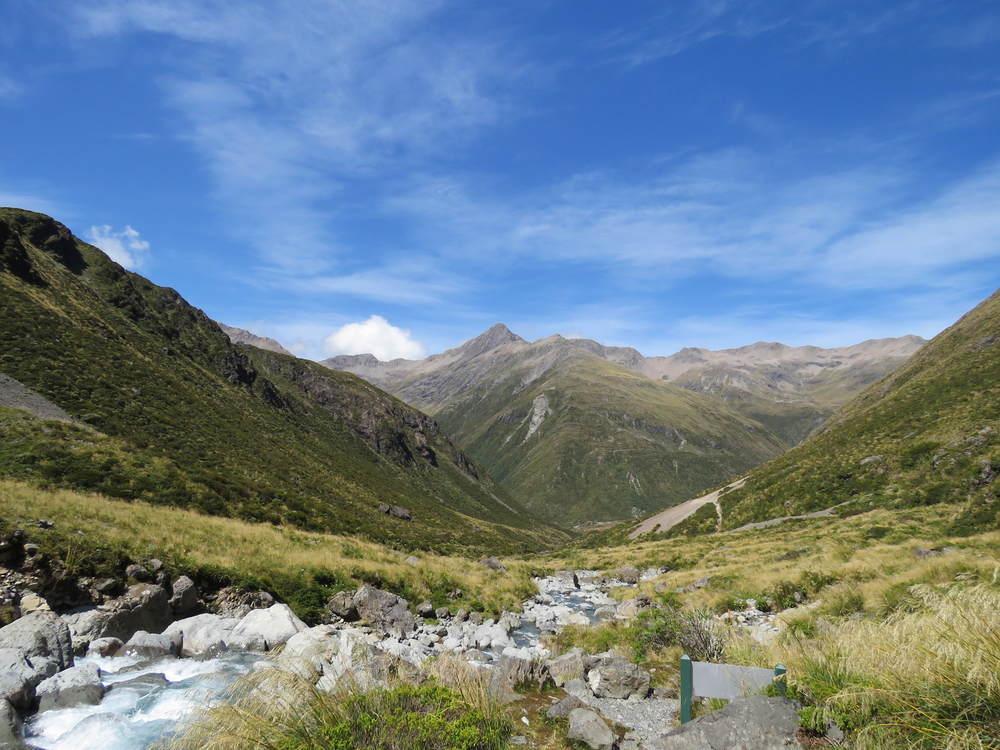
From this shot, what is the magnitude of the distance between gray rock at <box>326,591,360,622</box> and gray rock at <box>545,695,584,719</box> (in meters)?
12.4

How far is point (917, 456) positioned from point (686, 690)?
4787 centimetres

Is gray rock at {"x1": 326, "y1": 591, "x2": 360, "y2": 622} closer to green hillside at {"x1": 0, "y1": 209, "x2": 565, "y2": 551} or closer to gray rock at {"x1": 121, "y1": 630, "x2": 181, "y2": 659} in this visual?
gray rock at {"x1": 121, "y1": 630, "x2": 181, "y2": 659}

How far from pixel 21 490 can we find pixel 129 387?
46.8 m

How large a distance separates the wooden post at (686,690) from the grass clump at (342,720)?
124 inches

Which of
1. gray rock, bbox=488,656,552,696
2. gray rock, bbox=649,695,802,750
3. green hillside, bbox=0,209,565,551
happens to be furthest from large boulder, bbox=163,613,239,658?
green hillside, bbox=0,209,565,551

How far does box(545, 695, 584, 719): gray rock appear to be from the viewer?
9.23 meters

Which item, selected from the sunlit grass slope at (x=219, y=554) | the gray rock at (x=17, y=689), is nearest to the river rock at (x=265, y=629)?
the sunlit grass slope at (x=219, y=554)

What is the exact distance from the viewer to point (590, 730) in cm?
820

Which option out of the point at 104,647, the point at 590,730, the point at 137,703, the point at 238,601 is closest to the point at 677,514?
the point at 238,601

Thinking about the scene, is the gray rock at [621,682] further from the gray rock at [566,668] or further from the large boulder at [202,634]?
the large boulder at [202,634]

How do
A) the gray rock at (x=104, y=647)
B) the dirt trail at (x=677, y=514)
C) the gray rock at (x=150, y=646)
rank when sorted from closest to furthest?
the gray rock at (x=104, y=647) → the gray rock at (x=150, y=646) → the dirt trail at (x=677, y=514)

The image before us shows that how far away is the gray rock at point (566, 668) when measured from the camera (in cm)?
1205

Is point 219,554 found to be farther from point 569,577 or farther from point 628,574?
point 628,574

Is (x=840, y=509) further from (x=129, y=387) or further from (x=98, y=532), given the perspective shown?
(x=129, y=387)
